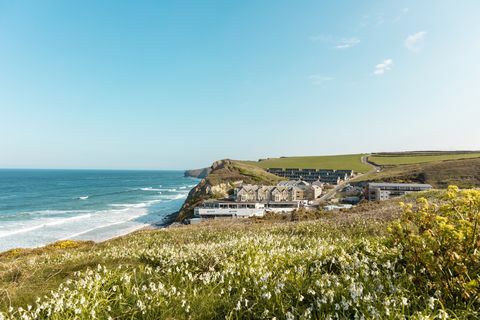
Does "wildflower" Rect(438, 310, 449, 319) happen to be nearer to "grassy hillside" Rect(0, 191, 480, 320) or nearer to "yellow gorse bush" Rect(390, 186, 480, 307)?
"grassy hillside" Rect(0, 191, 480, 320)

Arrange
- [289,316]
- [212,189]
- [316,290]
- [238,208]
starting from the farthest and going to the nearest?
[212,189], [238,208], [316,290], [289,316]

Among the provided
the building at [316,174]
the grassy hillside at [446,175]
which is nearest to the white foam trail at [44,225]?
the grassy hillside at [446,175]

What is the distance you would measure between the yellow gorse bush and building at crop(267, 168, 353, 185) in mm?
135661

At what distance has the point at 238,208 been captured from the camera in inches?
2808

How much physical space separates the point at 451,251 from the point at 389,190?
8629 cm

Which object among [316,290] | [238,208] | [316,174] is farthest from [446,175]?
[316,290]

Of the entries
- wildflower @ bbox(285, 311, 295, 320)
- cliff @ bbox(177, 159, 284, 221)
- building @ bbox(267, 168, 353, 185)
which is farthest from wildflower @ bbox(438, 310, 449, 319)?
building @ bbox(267, 168, 353, 185)

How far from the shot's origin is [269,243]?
10.6 meters

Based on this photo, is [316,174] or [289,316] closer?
[289,316]

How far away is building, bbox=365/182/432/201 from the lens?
7912 cm

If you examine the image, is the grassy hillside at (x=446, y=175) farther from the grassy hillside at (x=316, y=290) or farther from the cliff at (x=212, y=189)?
the grassy hillside at (x=316, y=290)

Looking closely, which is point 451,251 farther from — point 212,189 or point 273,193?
point 212,189

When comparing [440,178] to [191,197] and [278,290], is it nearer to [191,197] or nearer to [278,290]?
[191,197]

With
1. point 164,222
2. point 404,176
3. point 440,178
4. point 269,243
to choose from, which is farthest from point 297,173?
point 269,243
